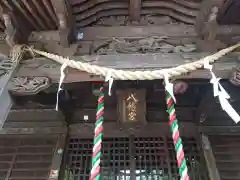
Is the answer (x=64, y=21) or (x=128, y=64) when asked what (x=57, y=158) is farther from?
(x=64, y=21)

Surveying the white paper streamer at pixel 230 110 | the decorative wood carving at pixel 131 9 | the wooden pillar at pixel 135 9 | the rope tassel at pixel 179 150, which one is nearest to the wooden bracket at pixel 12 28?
the decorative wood carving at pixel 131 9

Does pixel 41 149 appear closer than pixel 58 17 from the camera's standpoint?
No

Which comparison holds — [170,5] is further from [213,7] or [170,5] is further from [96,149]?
[96,149]

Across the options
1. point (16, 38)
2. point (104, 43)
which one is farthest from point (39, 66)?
point (104, 43)

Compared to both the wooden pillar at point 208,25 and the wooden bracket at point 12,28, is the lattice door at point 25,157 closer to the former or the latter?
the wooden bracket at point 12,28

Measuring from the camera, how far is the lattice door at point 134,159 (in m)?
3.40

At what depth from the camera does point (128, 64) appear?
301cm

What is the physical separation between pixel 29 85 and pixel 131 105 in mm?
1248

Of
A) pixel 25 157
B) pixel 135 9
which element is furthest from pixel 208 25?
pixel 25 157

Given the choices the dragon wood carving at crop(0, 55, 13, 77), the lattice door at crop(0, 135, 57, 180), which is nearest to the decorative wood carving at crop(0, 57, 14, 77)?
the dragon wood carving at crop(0, 55, 13, 77)

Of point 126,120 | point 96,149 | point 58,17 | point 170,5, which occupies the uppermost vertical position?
point 170,5

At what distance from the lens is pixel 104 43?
3492 millimetres

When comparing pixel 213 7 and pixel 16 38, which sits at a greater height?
pixel 213 7

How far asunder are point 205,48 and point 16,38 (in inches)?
86.8
